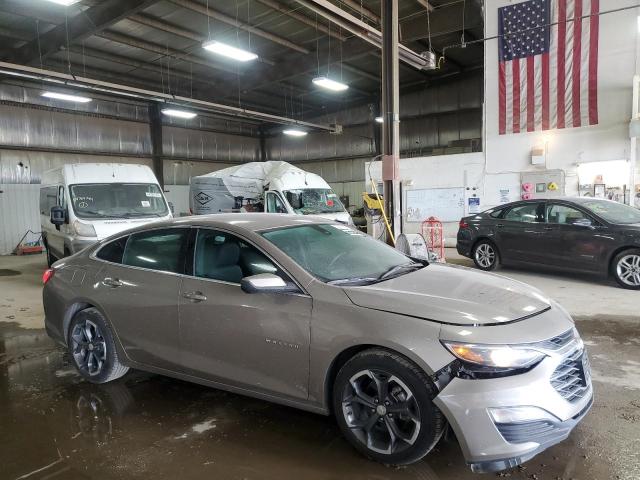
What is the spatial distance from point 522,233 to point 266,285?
6409mm

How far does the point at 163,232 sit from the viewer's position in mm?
3543

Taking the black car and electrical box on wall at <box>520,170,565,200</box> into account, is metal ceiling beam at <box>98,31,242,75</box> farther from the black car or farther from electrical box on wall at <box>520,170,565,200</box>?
the black car

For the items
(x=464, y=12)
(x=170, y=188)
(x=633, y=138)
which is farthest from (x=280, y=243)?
(x=170, y=188)

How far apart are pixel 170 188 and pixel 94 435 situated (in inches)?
774

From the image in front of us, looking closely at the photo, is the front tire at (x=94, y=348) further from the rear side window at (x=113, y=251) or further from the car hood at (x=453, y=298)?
the car hood at (x=453, y=298)

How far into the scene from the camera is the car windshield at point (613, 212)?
6941 mm

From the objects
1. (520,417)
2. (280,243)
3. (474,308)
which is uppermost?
(280,243)

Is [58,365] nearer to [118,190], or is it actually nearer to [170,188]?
[118,190]

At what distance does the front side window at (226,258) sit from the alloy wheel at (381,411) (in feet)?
2.89

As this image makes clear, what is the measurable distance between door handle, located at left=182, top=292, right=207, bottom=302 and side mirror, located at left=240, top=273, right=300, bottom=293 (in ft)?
1.44

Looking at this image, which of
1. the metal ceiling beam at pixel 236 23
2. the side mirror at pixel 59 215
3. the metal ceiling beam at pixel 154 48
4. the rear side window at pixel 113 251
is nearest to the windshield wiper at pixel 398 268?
the rear side window at pixel 113 251

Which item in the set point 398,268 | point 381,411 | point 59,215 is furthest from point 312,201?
point 381,411

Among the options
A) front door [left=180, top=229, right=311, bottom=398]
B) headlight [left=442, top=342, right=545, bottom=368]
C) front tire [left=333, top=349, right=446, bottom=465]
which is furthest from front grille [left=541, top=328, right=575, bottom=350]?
front door [left=180, top=229, right=311, bottom=398]

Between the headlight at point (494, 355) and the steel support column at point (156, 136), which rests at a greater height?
the steel support column at point (156, 136)
